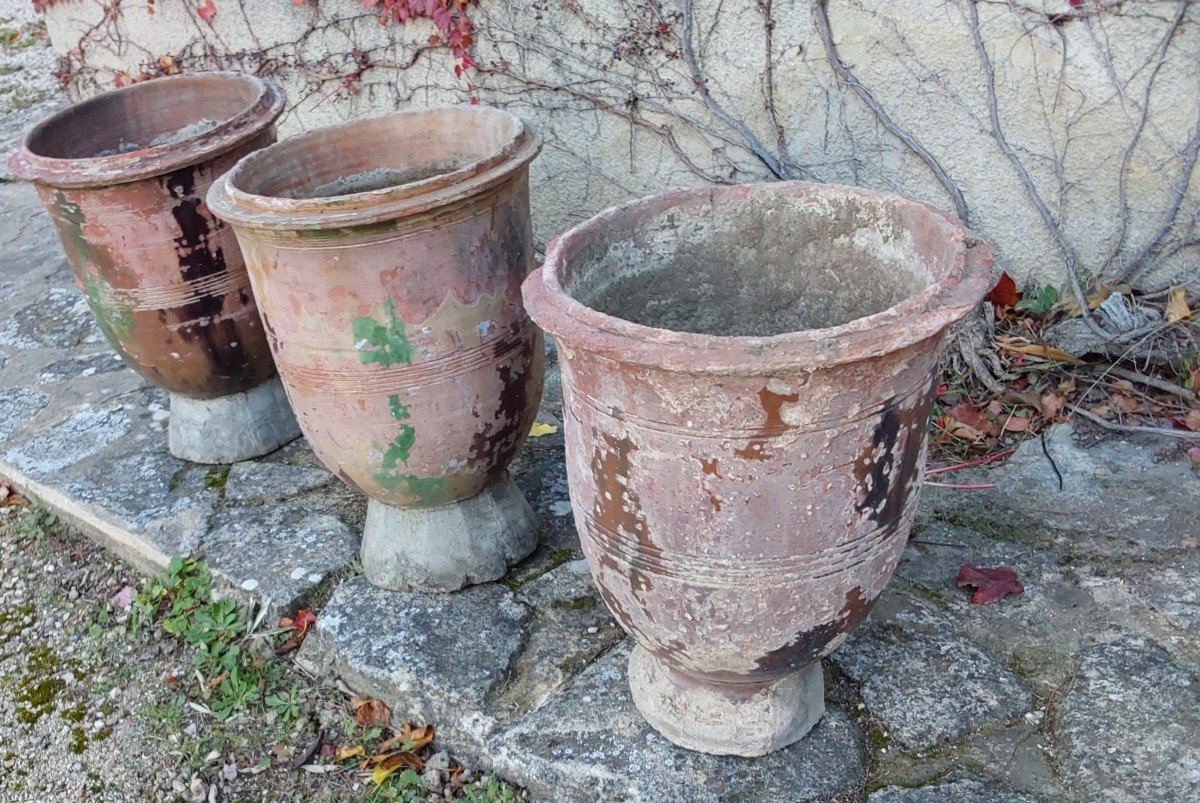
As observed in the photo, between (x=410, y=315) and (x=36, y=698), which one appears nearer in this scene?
(x=410, y=315)

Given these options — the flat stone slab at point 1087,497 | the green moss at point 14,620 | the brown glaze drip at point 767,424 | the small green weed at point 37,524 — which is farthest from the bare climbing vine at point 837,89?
the green moss at point 14,620

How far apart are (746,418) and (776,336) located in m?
0.17

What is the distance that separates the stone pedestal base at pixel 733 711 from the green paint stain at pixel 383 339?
34.0 inches

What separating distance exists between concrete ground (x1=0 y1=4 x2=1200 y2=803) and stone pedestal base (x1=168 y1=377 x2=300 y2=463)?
0.20 feet

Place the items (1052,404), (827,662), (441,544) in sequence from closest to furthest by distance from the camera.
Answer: (827,662) → (441,544) → (1052,404)

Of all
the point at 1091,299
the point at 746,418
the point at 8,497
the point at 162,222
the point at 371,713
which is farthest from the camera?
the point at 8,497

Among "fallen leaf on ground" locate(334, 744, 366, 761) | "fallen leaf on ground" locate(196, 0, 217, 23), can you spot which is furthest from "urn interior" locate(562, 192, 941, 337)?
"fallen leaf on ground" locate(196, 0, 217, 23)

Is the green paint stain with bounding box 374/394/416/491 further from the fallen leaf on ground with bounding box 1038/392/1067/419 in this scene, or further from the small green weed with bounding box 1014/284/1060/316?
the small green weed with bounding box 1014/284/1060/316

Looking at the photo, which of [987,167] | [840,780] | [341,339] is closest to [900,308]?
[840,780]

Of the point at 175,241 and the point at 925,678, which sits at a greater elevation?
the point at 175,241

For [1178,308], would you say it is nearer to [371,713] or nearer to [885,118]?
[885,118]

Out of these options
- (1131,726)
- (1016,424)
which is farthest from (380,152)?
(1131,726)

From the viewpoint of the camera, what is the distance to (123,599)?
9.94ft

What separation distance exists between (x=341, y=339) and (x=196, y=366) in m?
1.07
